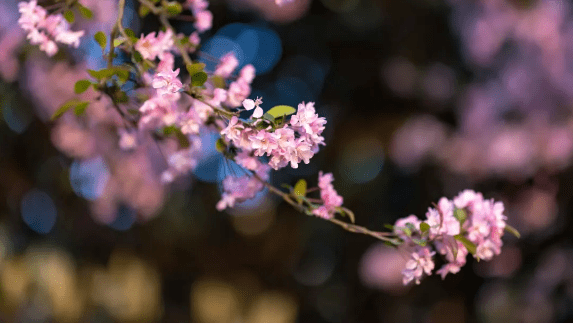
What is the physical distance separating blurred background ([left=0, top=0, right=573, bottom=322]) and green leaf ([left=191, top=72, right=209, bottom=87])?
1839mm

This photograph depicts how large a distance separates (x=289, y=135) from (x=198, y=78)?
0.16 meters

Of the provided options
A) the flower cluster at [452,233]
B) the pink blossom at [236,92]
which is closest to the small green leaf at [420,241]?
the flower cluster at [452,233]

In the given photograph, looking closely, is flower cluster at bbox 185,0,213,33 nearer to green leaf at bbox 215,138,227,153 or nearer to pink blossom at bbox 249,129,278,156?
green leaf at bbox 215,138,227,153

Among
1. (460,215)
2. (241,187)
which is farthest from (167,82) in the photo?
(460,215)

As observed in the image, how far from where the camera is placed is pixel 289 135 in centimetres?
57

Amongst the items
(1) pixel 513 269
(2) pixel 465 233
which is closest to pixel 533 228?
(1) pixel 513 269

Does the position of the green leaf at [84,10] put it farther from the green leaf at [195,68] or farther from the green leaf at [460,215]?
the green leaf at [460,215]

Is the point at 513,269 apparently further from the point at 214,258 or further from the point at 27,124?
the point at 27,124

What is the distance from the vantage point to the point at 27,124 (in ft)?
8.32

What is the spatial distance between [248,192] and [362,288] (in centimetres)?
234

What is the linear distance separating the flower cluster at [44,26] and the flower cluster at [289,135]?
45 cm

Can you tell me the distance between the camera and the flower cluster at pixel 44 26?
794mm

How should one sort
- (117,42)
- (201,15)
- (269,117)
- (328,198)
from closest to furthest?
(269,117) < (117,42) < (328,198) < (201,15)

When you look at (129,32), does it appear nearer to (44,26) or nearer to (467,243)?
(44,26)
